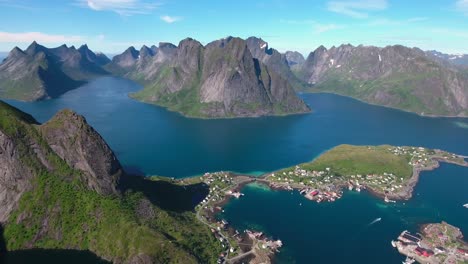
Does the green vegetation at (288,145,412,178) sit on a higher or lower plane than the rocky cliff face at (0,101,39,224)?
lower

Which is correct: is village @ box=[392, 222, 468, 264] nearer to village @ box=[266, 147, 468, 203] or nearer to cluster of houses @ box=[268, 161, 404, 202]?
village @ box=[266, 147, 468, 203]

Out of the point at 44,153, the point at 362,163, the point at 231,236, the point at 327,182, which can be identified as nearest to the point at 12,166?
the point at 44,153

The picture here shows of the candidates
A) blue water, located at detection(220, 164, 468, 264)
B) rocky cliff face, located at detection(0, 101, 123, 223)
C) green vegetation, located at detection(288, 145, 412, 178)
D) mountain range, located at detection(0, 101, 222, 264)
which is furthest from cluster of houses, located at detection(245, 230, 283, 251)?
green vegetation, located at detection(288, 145, 412, 178)

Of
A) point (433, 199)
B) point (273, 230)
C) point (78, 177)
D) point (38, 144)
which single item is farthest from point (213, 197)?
point (433, 199)

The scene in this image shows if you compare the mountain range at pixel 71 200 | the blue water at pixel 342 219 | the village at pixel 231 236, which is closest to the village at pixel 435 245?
the blue water at pixel 342 219

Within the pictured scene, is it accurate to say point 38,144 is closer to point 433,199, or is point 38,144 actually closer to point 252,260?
point 252,260

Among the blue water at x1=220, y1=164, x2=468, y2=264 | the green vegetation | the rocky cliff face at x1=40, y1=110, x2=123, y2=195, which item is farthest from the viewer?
the green vegetation

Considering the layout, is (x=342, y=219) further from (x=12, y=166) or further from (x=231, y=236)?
(x=12, y=166)

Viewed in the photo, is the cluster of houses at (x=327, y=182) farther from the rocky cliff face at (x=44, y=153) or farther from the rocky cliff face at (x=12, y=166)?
the rocky cliff face at (x=12, y=166)
